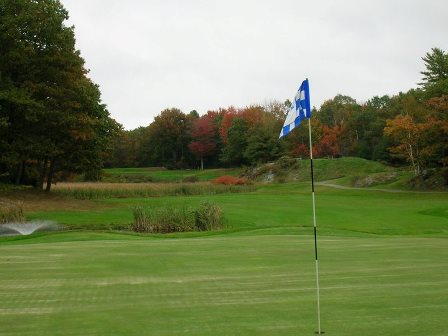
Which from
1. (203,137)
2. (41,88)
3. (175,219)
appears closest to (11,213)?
(175,219)

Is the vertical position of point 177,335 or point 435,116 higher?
point 435,116

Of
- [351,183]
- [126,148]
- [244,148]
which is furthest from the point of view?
[126,148]

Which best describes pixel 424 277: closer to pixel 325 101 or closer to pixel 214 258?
→ pixel 214 258

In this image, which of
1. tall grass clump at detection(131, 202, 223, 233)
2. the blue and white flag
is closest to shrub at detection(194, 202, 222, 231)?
tall grass clump at detection(131, 202, 223, 233)

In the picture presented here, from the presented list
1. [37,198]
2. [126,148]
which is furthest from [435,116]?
[126,148]

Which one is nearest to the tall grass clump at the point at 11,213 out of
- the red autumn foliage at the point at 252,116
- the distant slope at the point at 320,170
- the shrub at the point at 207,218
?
the shrub at the point at 207,218

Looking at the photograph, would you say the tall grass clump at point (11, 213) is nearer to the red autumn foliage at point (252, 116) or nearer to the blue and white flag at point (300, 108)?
the blue and white flag at point (300, 108)

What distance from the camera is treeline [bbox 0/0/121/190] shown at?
30.6 m

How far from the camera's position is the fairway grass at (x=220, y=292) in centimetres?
547

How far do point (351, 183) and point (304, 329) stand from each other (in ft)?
186

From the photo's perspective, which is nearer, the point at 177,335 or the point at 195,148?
the point at 177,335

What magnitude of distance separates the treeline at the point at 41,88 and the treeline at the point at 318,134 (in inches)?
681

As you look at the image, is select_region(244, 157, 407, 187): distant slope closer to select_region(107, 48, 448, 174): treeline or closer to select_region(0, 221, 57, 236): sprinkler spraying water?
select_region(107, 48, 448, 174): treeline

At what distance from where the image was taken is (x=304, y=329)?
5.32m
